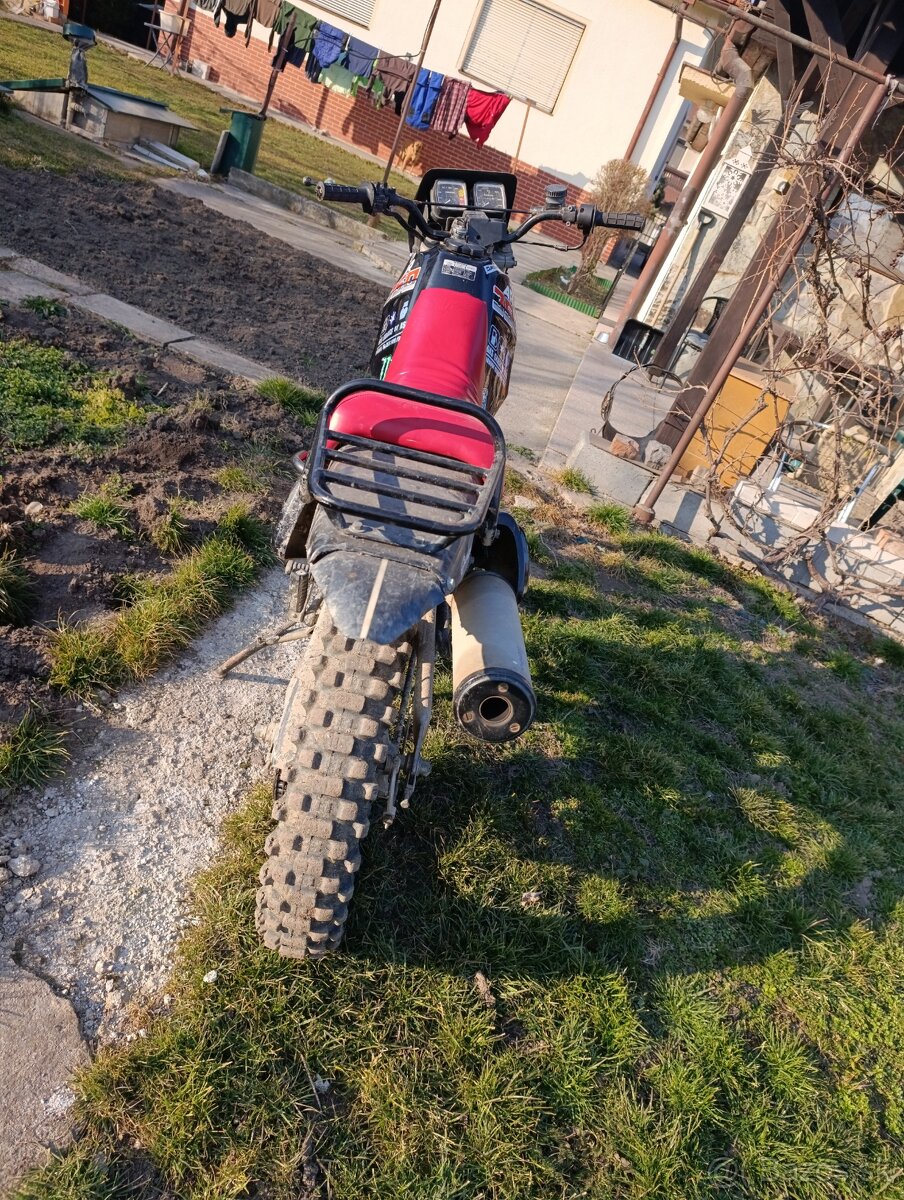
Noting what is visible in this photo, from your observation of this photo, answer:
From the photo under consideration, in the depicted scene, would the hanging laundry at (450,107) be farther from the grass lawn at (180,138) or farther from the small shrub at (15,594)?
the small shrub at (15,594)

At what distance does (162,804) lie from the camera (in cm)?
253


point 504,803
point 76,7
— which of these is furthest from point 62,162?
point 76,7

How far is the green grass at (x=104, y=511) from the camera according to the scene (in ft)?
11.3

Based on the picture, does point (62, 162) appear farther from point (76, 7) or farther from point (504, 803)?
point (76, 7)

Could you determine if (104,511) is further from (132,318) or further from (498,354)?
(132,318)

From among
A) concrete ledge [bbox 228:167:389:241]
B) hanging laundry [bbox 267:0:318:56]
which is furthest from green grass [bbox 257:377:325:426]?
hanging laundry [bbox 267:0:318:56]

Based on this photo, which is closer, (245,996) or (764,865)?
(245,996)

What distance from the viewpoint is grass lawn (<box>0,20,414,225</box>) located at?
324 inches

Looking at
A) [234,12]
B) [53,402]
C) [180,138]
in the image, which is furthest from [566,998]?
[234,12]

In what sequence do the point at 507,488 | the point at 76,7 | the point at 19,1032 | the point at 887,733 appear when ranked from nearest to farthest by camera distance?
1. the point at 19,1032
2. the point at 887,733
3. the point at 507,488
4. the point at 76,7

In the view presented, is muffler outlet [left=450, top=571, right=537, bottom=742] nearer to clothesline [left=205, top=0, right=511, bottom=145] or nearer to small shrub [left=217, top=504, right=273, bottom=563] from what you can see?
small shrub [left=217, top=504, right=273, bottom=563]

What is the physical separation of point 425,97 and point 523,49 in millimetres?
3535

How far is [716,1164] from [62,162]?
9.45 metres

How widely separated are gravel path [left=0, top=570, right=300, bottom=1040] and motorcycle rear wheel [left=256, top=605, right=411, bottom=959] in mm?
442
